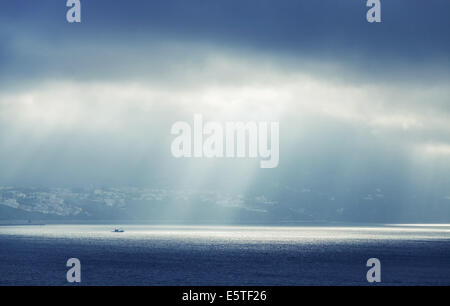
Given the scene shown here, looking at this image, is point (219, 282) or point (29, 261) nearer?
point (219, 282)

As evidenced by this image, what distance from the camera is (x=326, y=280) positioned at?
131125mm

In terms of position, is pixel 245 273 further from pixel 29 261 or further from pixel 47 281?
pixel 29 261

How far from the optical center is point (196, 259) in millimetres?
187875
